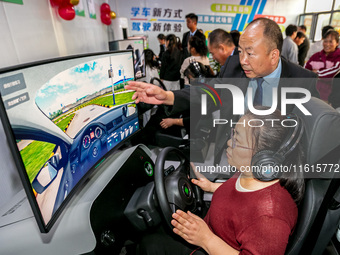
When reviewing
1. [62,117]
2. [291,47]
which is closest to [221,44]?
[62,117]

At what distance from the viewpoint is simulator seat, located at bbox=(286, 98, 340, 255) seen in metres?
0.85

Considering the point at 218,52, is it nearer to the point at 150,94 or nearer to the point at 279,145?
the point at 150,94

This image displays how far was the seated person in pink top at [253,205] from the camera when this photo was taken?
30.7 inches

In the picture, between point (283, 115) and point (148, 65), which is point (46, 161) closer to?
point (283, 115)

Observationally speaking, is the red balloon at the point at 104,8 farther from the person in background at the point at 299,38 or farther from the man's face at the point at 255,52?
the person in background at the point at 299,38

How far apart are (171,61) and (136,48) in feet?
3.77

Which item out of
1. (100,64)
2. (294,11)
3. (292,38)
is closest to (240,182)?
(100,64)

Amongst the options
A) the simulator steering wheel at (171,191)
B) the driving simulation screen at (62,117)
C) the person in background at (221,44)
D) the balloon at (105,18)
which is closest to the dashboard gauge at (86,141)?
the driving simulation screen at (62,117)

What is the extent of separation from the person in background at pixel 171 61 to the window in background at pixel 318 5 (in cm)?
600

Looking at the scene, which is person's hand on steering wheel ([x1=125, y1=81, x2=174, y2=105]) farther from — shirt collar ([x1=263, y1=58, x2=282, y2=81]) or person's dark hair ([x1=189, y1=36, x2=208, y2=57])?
person's dark hair ([x1=189, y1=36, x2=208, y2=57])

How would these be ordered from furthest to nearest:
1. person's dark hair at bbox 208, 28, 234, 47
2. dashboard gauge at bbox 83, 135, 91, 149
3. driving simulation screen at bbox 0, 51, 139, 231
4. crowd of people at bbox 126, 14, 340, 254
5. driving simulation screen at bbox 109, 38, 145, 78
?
driving simulation screen at bbox 109, 38, 145, 78 → person's dark hair at bbox 208, 28, 234, 47 → dashboard gauge at bbox 83, 135, 91, 149 → crowd of people at bbox 126, 14, 340, 254 → driving simulation screen at bbox 0, 51, 139, 231

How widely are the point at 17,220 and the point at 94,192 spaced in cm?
33

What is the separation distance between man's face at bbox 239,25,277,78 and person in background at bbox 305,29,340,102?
2.86 m

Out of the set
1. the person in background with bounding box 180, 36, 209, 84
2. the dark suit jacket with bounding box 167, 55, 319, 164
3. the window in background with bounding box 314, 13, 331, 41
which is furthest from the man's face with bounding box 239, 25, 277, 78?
the window in background with bounding box 314, 13, 331, 41
